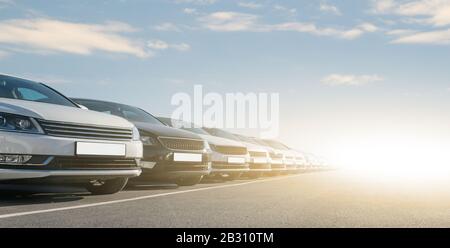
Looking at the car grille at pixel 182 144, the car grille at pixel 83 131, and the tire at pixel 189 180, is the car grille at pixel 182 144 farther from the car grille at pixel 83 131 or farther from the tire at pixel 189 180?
the car grille at pixel 83 131

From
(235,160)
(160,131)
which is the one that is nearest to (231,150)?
(235,160)

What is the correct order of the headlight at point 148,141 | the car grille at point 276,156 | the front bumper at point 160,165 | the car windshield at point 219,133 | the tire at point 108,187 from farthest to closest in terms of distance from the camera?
the car grille at point 276,156 → the car windshield at point 219,133 → the headlight at point 148,141 → the front bumper at point 160,165 → the tire at point 108,187

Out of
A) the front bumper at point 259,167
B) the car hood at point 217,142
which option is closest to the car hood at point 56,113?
the car hood at point 217,142

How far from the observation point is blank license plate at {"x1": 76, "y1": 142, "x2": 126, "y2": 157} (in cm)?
768

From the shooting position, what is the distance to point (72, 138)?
7.63 metres

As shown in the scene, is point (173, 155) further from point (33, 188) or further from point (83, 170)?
point (83, 170)

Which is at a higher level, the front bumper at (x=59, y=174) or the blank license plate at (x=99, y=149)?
the blank license plate at (x=99, y=149)

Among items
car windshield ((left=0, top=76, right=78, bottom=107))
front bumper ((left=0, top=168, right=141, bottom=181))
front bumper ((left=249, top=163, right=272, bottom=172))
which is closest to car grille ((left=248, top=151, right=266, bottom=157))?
front bumper ((left=249, top=163, right=272, bottom=172))

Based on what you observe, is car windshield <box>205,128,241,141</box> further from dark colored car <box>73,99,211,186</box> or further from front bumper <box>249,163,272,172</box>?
dark colored car <box>73,99,211,186</box>

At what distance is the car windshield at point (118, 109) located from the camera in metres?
11.4

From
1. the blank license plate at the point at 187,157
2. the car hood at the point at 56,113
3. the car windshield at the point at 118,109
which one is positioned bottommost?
the blank license plate at the point at 187,157

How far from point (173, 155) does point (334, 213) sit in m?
3.96

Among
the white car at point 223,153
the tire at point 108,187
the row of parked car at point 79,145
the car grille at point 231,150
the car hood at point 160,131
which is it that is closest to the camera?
the row of parked car at point 79,145

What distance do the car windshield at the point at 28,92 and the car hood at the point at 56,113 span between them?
0.53m
